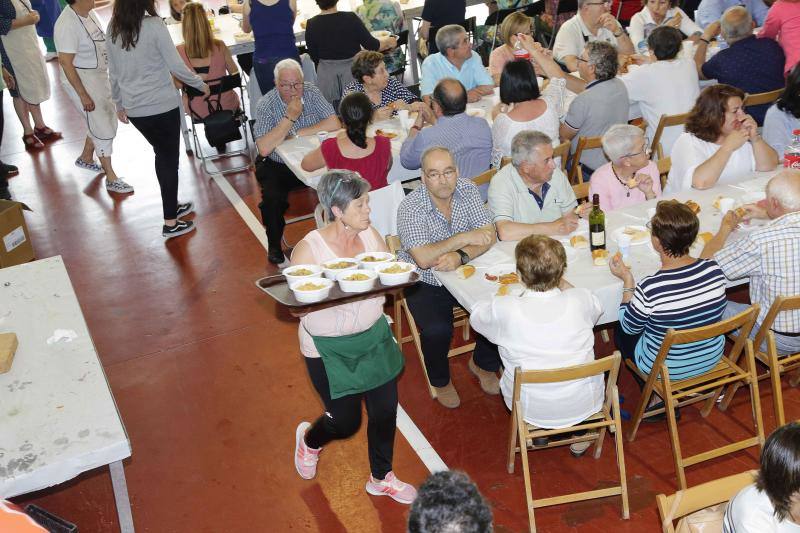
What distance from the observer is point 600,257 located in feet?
13.5

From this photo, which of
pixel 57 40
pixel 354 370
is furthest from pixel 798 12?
pixel 57 40

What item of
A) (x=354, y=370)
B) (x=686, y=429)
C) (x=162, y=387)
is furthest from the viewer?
(x=162, y=387)

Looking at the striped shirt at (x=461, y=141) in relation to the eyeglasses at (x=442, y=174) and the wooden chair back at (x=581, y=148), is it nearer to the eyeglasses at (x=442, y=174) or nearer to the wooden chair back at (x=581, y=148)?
the wooden chair back at (x=581, y=148)

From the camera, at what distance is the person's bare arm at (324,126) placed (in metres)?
6.19

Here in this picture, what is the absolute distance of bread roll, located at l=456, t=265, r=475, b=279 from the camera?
4098 mm

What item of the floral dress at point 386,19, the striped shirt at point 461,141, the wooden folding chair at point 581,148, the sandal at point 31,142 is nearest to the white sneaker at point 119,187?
the sandal at point 31,142

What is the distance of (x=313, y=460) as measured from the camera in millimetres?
4113

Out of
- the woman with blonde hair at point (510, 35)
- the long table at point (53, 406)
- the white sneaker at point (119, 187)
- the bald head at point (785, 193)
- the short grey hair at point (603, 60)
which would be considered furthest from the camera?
the white sneaker at point (119, 187)

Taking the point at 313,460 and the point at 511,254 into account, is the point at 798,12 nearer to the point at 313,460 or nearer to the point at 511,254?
the point at 511,254

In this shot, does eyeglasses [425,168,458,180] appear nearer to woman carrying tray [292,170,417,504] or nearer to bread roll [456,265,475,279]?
bread roll [456,265,475,279]

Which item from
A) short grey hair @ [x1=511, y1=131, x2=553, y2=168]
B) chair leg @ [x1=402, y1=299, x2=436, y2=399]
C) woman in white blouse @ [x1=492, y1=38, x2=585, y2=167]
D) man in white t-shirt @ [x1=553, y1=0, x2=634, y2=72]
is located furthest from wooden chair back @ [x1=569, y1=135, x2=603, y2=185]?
man in white t-shirt @ [x1=553, y1=0, x2=634, y2=72]

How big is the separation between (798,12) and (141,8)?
4898 mm

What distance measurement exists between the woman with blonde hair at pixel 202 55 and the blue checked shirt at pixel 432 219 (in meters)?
4.09

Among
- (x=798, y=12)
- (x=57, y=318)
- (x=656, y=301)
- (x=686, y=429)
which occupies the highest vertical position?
(x=798, y=12)
